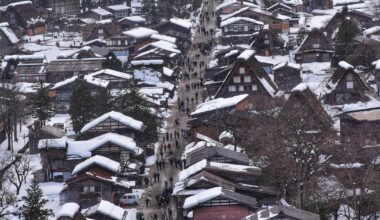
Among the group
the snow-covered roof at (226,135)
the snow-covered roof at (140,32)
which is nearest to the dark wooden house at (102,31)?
the snow-covered roof at (140,32)

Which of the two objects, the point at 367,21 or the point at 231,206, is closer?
the point at 231,206

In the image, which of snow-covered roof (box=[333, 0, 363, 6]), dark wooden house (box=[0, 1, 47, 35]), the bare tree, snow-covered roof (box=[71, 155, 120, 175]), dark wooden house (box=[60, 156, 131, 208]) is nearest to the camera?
dark wooden house (box=[60, 156, 131, 208])

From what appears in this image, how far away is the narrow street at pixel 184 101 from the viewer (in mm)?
30977

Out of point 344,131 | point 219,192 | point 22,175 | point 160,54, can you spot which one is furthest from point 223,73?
point 219,192

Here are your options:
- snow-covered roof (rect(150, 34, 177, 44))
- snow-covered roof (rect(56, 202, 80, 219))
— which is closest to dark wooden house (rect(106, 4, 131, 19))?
snow-covered roof (rect(150, 34, 177, 44))

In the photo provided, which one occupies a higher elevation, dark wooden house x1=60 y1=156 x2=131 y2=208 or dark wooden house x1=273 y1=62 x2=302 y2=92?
dark wooden house x1=273 y1=62 x2=302 y2=92

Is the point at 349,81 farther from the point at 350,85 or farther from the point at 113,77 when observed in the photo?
the point at 113,77

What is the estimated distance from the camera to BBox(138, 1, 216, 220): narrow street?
3098 cm

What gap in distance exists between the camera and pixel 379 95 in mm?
41875

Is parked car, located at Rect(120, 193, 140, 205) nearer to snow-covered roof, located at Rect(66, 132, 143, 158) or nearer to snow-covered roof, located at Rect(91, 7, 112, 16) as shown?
snow-covered roof, located at Rect(66, 132, 143, 158)

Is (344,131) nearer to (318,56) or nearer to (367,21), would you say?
(318,56)

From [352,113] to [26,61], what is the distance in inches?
984

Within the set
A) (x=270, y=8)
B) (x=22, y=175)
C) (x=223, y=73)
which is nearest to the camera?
(x=22, y=175)

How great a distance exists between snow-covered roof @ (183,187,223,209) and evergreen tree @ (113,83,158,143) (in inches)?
370
